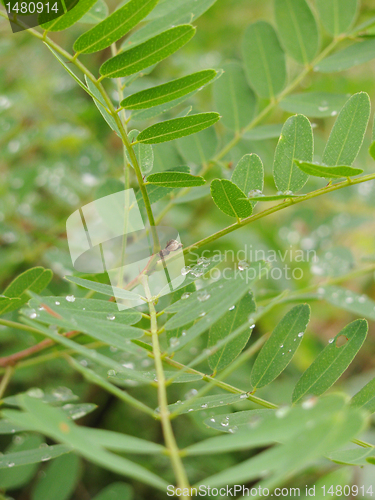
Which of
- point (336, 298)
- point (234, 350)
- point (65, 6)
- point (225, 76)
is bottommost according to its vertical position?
point (336, 298)

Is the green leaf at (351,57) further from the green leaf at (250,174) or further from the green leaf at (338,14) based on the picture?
the green leaf at (250,174)

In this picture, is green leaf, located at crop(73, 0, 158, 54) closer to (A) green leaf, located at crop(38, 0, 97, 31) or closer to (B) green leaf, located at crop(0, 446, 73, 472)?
(A) green leaf, located at crop(38, 0, 97, 31)

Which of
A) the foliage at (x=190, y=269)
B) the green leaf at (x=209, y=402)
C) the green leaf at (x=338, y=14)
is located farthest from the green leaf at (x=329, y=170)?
the green leaf at (x=338, y=14)

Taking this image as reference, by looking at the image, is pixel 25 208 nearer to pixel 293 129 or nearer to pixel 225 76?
pixel 225 76

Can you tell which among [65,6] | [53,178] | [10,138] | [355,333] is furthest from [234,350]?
[10,138]

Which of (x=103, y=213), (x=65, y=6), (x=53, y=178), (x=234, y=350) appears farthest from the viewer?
(x=53, y=178)

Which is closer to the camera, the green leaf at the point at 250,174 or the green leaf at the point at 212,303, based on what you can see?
the green leaf at the point at 212,303

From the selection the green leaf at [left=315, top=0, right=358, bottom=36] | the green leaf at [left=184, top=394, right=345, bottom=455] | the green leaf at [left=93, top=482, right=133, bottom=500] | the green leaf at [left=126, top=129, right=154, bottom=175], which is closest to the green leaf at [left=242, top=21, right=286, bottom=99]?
the green leaf at [left=315, top=0, right=358, bottom=36]
